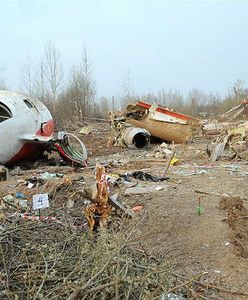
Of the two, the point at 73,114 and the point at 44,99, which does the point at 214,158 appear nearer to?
the point at 73,114

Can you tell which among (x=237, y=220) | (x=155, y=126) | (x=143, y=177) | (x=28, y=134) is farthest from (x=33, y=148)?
(x=155, y=126)

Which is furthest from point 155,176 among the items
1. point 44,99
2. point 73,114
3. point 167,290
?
point 44,99

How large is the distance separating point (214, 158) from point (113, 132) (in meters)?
7.61

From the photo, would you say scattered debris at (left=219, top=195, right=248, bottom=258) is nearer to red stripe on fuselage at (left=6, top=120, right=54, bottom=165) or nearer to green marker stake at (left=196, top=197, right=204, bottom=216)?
green marker stake at (left=196, top=197, right=204, bottom=216)

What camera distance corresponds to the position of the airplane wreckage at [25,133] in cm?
1112

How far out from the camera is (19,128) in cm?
1127

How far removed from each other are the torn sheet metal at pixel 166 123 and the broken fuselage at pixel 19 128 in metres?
7.53

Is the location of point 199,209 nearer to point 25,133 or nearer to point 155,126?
point 25,133

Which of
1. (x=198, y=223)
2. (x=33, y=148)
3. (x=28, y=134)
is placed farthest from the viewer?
(x=33, y=148)

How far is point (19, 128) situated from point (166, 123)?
9.16 meters

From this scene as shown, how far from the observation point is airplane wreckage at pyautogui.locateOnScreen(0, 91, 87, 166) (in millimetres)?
11125

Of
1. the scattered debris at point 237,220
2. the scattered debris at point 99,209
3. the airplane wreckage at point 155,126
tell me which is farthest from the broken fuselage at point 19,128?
the airplane wreckage at point 155,126

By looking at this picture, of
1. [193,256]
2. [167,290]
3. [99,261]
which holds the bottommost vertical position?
[193,256]

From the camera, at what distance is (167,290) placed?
345 cm
